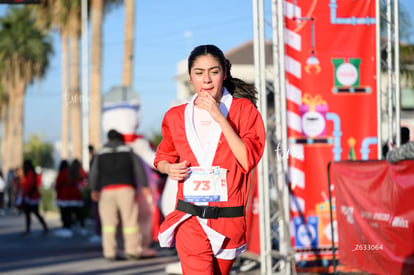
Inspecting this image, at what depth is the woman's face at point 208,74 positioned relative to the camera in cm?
414

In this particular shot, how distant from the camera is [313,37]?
8656mm

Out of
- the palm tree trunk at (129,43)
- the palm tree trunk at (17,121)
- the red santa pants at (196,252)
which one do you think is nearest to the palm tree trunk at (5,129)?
the palm tree trunk at (17,121)

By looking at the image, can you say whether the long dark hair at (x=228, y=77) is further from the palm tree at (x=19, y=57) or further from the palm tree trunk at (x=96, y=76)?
the palm tree at (x=19, y=57)

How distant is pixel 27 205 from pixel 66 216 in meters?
0.88

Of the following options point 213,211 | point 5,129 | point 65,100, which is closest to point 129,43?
point 65,100

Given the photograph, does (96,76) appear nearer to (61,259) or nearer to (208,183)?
(61,259)

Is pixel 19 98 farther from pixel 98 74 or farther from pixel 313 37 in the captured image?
pixel 313 37

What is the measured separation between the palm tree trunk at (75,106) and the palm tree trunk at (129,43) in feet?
24.4

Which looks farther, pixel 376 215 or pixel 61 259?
pixel 61 259

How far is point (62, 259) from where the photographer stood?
12500mm

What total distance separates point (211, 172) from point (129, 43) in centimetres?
2086

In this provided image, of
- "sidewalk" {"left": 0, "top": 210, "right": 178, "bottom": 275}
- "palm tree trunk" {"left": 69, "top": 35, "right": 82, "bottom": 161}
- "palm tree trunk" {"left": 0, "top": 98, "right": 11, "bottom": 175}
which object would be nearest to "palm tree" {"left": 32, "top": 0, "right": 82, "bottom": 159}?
"palm tree trunk" {"left": 69, "top": 35, "right": 82, "bottom": 161}

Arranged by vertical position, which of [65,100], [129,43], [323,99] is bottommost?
[323,99]

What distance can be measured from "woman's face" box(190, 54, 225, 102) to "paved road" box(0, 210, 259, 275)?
6307mm
